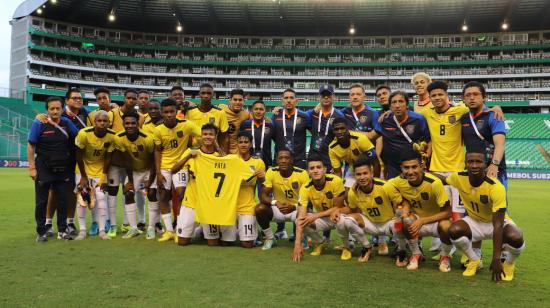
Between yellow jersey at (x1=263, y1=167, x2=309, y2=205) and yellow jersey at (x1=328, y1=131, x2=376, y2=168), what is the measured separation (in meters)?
0.54

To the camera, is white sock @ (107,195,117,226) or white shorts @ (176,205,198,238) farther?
white sock @ (107,195,117,226)

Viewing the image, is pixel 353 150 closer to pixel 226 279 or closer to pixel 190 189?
pixel 190 189

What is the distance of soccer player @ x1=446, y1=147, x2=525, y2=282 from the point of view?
4.51 m

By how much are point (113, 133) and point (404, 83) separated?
52481 millimetres

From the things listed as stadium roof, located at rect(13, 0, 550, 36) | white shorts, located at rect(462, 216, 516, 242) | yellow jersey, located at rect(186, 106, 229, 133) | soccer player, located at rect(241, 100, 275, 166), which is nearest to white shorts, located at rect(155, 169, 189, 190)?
yellow jersey, located at rect(186, 106, 229, 133)

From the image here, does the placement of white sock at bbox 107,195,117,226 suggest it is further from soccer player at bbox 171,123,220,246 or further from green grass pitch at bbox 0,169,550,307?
soccer player at bbox 171,123,220,246

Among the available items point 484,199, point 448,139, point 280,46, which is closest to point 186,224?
point 448,139

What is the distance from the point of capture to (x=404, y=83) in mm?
54656

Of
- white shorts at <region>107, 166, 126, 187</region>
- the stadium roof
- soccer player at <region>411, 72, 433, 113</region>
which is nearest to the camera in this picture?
soccer player at <region>411, 72, 433, 113</region>

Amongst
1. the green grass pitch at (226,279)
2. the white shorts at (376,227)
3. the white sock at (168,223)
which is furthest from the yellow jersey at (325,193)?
the white sock at (168,223)

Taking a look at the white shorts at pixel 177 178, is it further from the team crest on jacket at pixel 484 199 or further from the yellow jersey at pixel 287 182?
the team crest on jacket at pixel 484 199

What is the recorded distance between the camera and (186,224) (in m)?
6.32

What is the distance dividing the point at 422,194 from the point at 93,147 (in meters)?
5.17

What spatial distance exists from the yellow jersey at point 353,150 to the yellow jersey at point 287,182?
54cm
